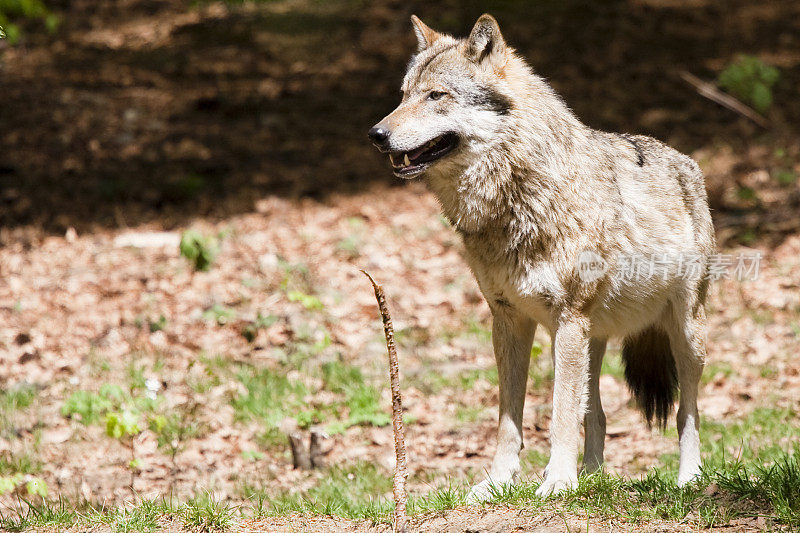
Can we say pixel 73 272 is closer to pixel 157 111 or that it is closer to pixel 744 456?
pixel 157 111

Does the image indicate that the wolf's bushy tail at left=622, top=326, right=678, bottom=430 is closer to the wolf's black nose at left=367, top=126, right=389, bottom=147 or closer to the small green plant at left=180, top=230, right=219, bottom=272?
the wolf's black nose at left=367, top=126, right=389, bottom=147

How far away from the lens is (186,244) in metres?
9.45

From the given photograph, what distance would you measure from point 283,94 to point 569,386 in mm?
11087

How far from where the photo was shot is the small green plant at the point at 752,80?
11570 millimetres

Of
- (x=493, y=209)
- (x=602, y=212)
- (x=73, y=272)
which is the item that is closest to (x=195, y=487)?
(x=493, y=209)

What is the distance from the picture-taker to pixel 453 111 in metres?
4.80

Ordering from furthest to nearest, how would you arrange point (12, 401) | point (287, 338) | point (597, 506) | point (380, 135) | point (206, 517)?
1. point (287, 338)
2. point (12, 401)
3. point (380, 135)
4. point (206, 517)
5. point (597, 506)

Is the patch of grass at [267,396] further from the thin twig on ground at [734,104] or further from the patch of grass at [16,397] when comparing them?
the thin twig on ground at [734,104]

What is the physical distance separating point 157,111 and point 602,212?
428 inches

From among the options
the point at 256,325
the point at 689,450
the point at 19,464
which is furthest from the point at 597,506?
the point at 256,325

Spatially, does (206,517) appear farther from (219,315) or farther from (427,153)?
(219,315)

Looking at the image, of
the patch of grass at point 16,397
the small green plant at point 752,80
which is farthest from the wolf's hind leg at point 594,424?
the small green plant at point 752,80

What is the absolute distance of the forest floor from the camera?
555 cm

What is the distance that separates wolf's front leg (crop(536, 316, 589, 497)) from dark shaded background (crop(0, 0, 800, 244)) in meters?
6.02
